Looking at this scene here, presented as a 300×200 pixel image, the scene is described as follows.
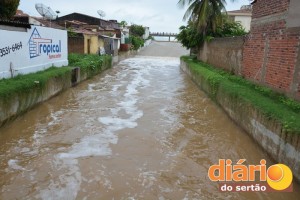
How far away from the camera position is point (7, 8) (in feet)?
51.0

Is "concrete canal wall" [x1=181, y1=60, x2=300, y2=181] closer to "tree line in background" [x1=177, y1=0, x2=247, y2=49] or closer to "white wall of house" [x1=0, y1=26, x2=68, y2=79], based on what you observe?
"white wall of house" [x1=0, y1=26, x2=68, y2=79]

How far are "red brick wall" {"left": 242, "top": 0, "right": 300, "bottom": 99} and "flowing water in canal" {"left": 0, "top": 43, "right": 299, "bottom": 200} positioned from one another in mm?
1864

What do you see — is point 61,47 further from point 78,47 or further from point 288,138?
point 288,138

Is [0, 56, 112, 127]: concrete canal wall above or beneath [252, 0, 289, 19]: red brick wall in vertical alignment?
beneath

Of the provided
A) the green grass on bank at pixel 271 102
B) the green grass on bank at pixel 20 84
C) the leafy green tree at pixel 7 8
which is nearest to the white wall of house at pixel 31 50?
the green grass on bank at pixel 20 84

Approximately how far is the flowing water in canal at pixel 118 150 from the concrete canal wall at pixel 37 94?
260 millimetres

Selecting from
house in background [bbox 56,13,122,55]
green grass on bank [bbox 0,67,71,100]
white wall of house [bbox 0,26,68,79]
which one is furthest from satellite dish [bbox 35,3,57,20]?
green grass on bank [bbox 0,67,71,100]

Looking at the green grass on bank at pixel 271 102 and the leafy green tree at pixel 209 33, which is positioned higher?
the leafy green tree at pixel 209 33

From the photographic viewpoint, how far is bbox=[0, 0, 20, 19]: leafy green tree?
15320 millimetres

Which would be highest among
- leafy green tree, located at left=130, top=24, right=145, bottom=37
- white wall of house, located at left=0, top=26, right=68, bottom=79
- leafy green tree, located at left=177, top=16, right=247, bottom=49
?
leafy green tree, located at left=130, top=24, right=145, bottom=37

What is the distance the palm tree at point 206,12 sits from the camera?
66.0ft

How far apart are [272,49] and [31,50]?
8.60 m

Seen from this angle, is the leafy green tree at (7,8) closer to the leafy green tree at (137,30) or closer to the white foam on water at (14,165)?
the white foam on water at (14,165)

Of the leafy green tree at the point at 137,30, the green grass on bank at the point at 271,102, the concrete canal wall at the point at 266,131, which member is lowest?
the concrete canal wall at the point at 266,131
